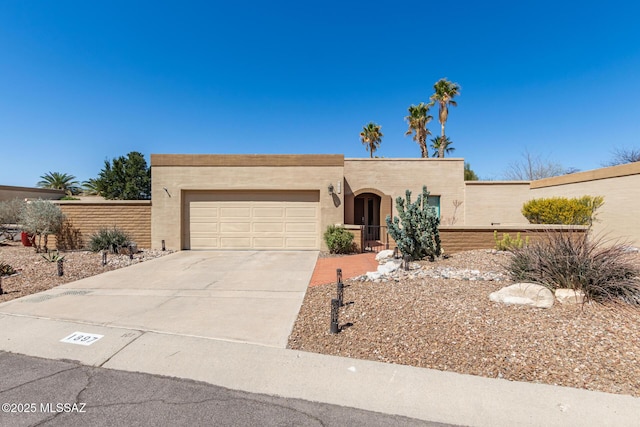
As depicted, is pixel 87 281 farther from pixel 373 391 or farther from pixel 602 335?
pixel 602 335

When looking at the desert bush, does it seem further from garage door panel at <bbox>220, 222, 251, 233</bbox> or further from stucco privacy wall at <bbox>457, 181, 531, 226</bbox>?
stucco privacy wall at <bbox>457, 181, 531, 226</bbox>

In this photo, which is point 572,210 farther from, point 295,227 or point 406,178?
point 295,227

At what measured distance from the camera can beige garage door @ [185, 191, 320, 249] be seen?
12.4 m

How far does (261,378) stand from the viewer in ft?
10.3

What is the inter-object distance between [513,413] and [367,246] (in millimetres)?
10027

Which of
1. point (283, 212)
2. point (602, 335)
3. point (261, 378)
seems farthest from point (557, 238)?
point (283, 212)

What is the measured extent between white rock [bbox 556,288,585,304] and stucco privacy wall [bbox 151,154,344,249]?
322 inches

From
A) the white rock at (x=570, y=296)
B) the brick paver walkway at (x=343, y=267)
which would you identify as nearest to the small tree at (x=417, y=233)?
the brick paver walkway at (x=343, y=267)

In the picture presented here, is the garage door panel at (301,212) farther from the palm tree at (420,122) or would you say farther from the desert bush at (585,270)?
the palm tree at (420,122)

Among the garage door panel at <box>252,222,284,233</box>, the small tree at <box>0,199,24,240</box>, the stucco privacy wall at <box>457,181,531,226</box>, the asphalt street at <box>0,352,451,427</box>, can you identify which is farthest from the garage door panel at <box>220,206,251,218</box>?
the small tree at <box>0,199,24,240</box>

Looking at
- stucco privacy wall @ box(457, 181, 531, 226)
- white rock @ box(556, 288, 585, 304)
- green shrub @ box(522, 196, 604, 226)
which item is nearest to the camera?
white rock @ box(556, 288, 585, 304)

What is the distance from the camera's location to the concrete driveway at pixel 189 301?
176 inches

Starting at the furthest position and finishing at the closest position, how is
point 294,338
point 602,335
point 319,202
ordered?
point 319,202, point 294,338, point 602,335

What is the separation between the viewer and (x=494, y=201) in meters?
15.2
